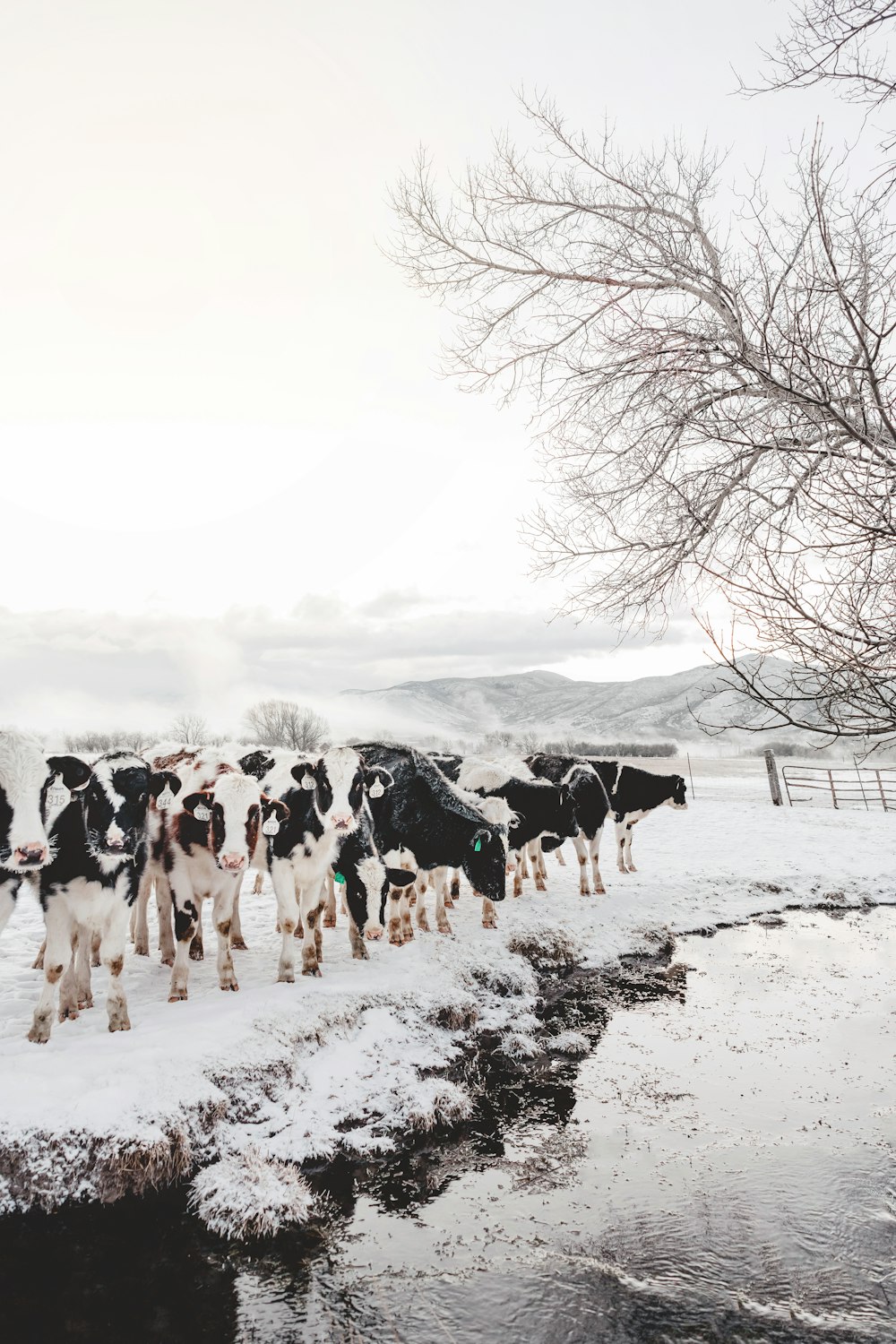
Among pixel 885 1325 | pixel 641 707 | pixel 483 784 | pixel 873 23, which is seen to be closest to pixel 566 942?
pixel 483 784

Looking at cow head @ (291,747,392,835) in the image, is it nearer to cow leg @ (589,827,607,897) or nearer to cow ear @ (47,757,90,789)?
cow ear @ (47,757,90,789)

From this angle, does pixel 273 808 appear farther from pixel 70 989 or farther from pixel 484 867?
pixel 484 867

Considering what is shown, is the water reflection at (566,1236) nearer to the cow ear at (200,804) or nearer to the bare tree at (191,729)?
the cow ear at (200,804)

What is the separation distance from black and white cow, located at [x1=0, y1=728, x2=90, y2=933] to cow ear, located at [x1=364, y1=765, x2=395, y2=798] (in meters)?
3.25

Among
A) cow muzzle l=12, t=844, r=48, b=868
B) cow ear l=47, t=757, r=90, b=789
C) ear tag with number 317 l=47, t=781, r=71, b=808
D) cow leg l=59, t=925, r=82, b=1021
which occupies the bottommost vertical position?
cow leg l=59, t=925, r=82, b=1021

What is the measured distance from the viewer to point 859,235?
5.15 m

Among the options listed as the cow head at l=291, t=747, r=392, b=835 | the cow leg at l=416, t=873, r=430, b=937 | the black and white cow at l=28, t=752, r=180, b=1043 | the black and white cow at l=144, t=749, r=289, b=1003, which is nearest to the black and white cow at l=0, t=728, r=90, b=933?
the black and white cow at l=28, t=752, r=180, b=1043

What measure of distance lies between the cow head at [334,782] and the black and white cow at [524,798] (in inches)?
161

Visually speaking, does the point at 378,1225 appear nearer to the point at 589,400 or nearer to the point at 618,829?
the point at 589,400

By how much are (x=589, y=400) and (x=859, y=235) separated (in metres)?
2.13

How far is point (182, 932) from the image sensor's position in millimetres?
7055

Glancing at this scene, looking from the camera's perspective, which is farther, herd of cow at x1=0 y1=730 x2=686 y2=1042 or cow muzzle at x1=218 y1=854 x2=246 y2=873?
cow muzzle at x1=218 y1=854 x2=246 y2=873

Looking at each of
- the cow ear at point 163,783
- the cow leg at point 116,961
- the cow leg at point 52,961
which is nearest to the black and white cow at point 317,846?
the cow ear at point 163,783

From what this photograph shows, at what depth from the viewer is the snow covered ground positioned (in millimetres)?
4746
